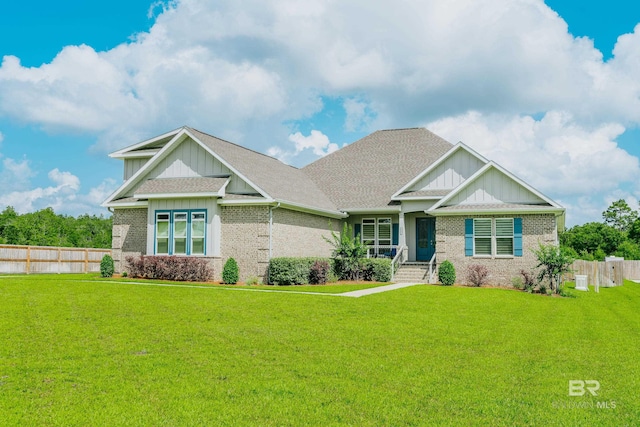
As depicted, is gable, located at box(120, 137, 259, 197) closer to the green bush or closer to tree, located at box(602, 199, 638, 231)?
the green bush

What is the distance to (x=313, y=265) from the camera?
2339 cm

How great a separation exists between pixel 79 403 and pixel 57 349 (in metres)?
3.07

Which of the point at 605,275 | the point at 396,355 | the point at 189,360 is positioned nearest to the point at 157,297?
the point at 189,360

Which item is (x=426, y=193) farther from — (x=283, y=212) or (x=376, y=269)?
(x=283, y=212)

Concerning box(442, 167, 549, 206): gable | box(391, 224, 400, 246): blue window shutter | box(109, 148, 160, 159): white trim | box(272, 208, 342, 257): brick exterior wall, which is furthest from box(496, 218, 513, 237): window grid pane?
box(109, 148, 160, 159): white trim

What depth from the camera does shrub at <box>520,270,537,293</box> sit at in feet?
74.0

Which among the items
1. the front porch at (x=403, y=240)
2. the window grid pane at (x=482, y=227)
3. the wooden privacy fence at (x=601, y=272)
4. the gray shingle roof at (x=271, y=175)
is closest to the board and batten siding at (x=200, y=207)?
the gray shingle roof at (x=271, y=175)

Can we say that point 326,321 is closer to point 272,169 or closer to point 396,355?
point 396,355

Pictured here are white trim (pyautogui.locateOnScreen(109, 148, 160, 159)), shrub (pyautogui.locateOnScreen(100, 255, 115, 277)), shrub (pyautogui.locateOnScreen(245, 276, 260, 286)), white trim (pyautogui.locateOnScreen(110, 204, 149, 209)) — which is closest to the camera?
shrub (pyautogui.locateOnScreen(245, 276, 260, 286))

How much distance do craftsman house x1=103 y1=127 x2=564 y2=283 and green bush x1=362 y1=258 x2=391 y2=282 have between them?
4.09ft

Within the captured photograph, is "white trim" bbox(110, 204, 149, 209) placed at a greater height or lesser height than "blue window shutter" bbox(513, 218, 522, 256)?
greater

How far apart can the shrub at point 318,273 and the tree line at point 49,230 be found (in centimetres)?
3409

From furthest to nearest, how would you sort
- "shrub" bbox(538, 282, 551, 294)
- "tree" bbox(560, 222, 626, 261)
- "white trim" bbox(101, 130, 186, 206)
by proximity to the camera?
"tree" bbox(560, 222, 626, 261)
"white trim" bbox(101, 130, 186, 206)
"shrub" bbox(538, 282, 551, 294)

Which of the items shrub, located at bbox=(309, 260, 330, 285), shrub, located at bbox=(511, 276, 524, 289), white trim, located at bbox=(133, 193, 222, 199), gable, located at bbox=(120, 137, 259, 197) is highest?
gable, located at bbox=(120, 137, 259, 197)
